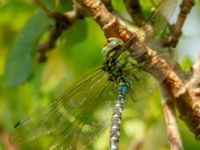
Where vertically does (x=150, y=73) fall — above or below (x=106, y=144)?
above

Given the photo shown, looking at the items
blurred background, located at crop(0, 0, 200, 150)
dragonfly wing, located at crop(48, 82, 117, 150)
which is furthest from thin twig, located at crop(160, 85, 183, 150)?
blurred background, located at crop(0, 0, 200, 150)

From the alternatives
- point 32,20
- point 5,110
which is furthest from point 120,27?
point 5,110

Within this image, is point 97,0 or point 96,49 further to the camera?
point 96,49

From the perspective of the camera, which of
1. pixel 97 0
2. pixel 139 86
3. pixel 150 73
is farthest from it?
pixel 139 86

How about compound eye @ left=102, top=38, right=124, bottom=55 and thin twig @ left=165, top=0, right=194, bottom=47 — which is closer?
compound eye @ left=102, top=38, right=124, bottom=55

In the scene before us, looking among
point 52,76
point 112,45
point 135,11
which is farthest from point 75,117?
point 52,76

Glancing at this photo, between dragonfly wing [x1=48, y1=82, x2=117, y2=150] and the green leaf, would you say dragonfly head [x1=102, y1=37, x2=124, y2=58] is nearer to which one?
dragonfly wing [x1=48, y1=82, x2=117, y2=150]

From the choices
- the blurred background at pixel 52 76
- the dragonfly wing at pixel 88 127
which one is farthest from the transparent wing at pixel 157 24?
the blurred background at pixel 52 76

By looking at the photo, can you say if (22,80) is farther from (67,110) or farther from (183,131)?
(183,131)
